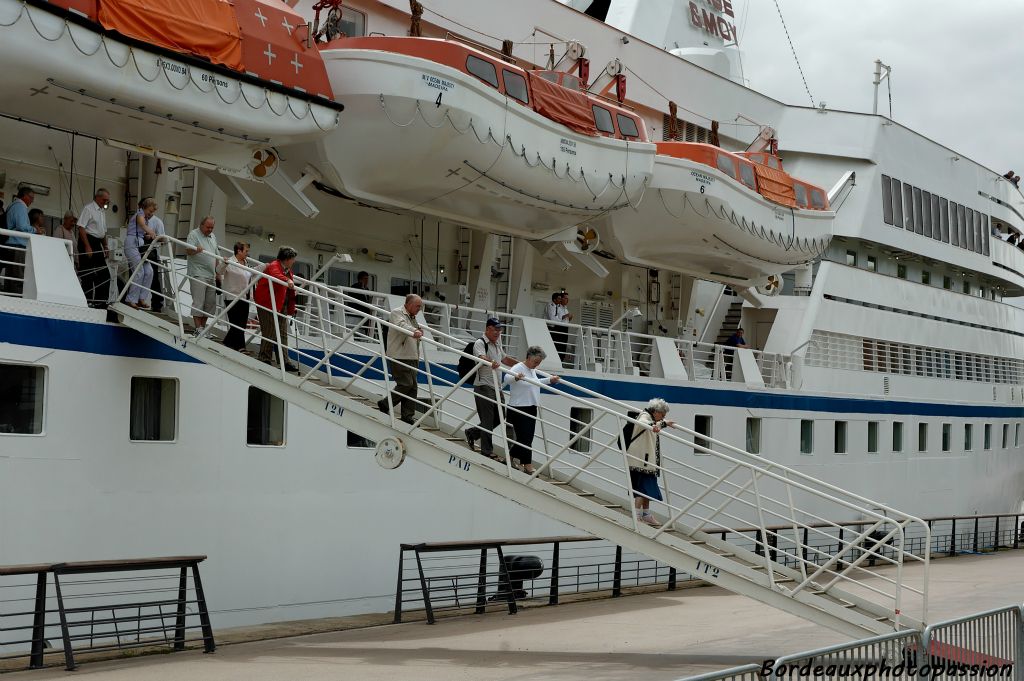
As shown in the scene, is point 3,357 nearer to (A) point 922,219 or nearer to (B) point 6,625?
(B) point 6,625

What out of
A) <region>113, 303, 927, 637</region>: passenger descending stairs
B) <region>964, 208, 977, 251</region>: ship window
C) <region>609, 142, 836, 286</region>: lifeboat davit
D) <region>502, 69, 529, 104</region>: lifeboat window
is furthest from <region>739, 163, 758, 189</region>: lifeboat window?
<region>964, 208, 977, 251</region>: ship window

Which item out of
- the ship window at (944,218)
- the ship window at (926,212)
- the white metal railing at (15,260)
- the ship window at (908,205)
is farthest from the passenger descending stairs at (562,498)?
the ship window at (944,218)

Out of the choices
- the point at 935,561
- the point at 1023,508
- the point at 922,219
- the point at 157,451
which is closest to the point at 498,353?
the point at 157,451

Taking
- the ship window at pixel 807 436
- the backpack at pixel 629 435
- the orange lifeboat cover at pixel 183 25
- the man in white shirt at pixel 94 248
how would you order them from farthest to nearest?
the ship window at pixel 807 436 < the man in white shirt at pixel 94 248 < the orange lifeboat cover at pixel 183 25 < the backpack at pixel 629 435

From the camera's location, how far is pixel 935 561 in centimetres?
2378

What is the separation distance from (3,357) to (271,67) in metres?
4.69

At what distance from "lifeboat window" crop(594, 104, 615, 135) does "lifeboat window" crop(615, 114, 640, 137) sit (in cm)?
21

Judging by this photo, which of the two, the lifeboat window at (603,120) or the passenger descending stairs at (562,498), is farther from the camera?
the lifeboat window at (603,120)

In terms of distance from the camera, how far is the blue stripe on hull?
12.1 m

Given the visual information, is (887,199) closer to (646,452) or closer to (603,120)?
(603,120)

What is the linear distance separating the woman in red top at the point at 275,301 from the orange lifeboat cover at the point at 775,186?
11.7 m

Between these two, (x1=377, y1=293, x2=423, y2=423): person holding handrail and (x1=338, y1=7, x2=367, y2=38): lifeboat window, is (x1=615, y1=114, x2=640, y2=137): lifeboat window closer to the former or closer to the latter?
(x1=338, y1=7, x2=367, y2=38): lifeboat window

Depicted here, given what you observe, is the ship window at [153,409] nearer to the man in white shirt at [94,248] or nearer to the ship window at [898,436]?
the man in white shirt at [94,248]

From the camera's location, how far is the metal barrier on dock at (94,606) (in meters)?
10.4
